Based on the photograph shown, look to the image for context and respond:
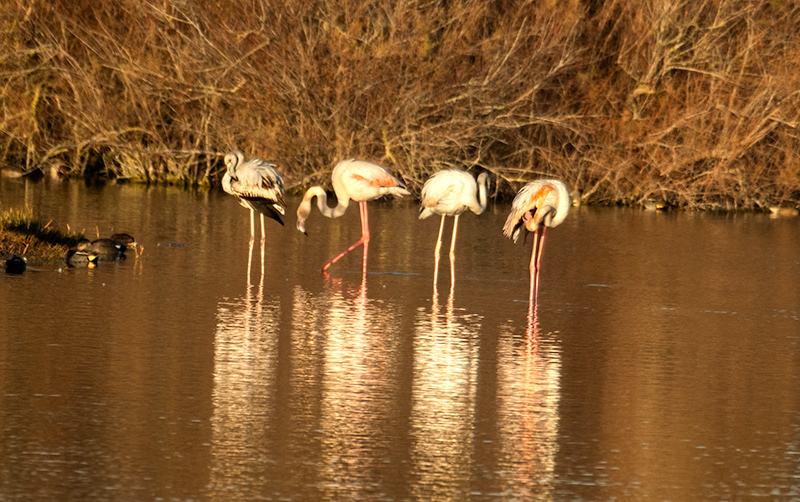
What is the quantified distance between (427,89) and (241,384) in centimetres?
1750

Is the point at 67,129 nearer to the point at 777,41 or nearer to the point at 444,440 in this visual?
the point at 777,41

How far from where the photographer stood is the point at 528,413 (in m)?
6.84

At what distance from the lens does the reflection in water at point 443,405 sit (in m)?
5.56

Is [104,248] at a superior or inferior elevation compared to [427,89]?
inferior

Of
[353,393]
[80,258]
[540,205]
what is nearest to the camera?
[353,393]

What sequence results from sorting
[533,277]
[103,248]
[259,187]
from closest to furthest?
[533,277]
[103,248]
[259,187]

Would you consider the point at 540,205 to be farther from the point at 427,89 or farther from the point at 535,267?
the point at 427,89

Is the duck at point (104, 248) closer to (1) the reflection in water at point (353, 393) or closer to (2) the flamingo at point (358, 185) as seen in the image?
(2) the flamingo at point (358, 185)

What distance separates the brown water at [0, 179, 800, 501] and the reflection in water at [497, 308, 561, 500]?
20mm

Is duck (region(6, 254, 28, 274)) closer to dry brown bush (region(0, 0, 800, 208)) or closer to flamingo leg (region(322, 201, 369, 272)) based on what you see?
flamingo leg (region(322, 201, 369, 272))

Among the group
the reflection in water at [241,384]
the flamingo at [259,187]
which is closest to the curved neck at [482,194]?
the flamingo at [259,187]

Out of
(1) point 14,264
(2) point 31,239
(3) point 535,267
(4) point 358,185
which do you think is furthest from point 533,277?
(2) point 31,239

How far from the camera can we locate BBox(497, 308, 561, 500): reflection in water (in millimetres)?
5598

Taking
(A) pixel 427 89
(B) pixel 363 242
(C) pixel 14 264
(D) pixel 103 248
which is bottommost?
(C) pixel 14 264
